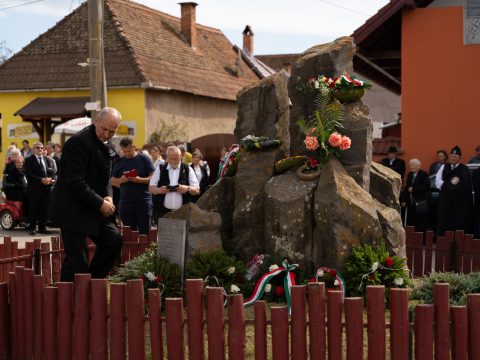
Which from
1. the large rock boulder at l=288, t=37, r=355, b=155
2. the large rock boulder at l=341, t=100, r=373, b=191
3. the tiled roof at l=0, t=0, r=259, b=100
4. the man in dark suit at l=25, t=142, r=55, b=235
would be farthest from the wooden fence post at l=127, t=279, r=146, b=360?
the tiled roof at l=0, t=0, r=259, b=100

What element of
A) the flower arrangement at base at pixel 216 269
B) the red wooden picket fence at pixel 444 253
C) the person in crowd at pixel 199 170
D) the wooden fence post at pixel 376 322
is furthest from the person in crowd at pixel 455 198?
the wooden fence post at pixel 376 322

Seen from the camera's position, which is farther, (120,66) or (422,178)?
(120,66)

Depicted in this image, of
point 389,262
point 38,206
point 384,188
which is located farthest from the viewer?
point 38,206

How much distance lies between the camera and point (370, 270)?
Result: 8.16 m

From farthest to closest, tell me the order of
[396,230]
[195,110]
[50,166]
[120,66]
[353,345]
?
1. [195,110]
2. [120,66]
3. [50,166]
4. [396,230]
5. [353,345]

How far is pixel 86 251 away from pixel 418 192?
Answer: 372 inches

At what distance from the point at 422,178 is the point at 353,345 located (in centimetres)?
1078

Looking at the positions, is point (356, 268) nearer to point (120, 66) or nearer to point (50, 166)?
point (50, 166)

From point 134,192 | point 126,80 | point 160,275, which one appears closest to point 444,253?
point 160,275

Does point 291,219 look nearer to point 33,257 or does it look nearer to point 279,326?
point 279,326

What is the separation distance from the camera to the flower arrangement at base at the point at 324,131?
8.70 metres

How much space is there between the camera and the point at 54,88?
111ft

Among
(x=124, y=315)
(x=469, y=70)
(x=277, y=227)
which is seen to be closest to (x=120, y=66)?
(x=469, y=70)

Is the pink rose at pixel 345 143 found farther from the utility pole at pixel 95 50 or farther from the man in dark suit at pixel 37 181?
the man in dark suit at pixel 37 181
